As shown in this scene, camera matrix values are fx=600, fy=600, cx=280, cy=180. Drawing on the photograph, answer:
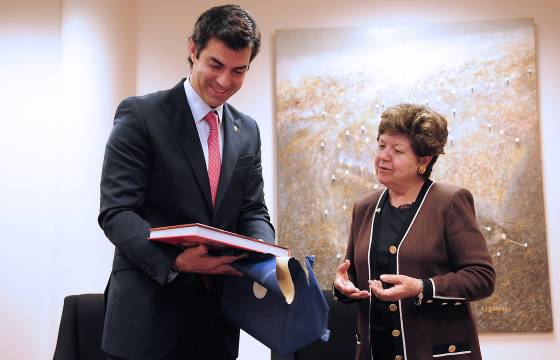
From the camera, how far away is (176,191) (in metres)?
1.50

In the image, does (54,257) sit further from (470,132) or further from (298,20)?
(470,132)

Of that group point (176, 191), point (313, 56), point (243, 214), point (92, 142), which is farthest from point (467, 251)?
point (92, 142)

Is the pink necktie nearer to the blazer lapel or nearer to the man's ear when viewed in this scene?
the blazer lapel

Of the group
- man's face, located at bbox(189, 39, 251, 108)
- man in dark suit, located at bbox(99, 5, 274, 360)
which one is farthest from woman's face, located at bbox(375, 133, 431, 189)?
man's face, located at bbox(189, 39, 251, 108)

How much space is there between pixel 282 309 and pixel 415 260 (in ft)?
2.16

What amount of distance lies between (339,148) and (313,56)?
1.75ft

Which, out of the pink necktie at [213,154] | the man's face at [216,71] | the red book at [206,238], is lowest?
the red book at [206,238]

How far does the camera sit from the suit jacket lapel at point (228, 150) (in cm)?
157

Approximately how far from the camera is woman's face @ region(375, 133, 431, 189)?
6.70ft

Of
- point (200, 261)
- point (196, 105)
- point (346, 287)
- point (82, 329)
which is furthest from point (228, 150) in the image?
point (82, 329)

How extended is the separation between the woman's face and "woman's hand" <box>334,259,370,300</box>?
33 cm

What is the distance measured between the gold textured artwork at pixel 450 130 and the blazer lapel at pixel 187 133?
5.51 feet

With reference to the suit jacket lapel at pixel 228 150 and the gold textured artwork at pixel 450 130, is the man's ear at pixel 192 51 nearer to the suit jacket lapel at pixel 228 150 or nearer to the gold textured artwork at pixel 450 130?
the suit jacket lapel at pixel 228 150

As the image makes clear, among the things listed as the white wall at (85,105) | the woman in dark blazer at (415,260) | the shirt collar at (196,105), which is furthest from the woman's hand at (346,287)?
the white wall at (85,105)
